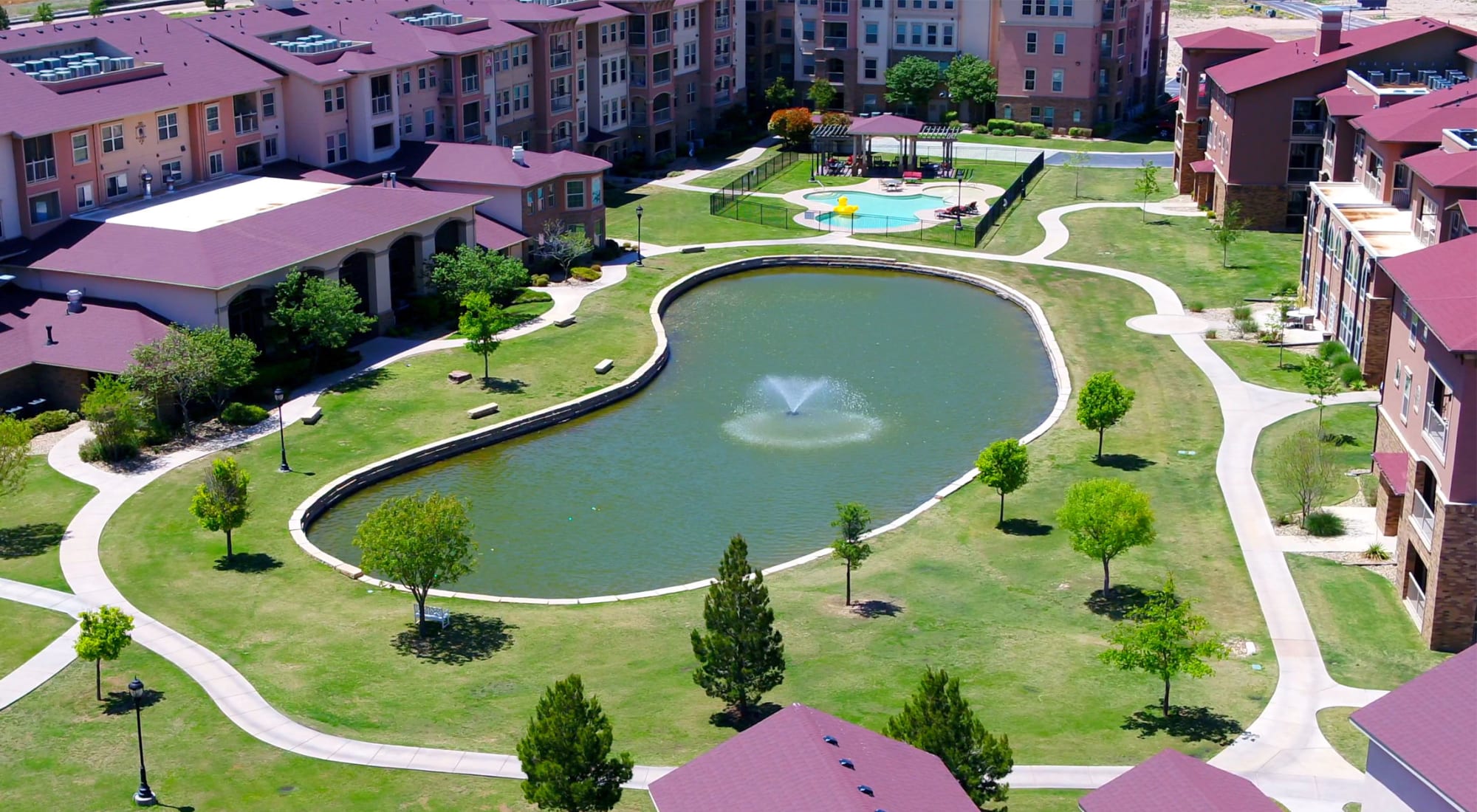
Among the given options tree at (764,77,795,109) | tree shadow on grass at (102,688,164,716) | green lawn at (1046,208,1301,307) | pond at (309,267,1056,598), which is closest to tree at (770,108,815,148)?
tree at (764,77,795,109)

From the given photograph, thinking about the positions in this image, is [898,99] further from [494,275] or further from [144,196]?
[144,196]

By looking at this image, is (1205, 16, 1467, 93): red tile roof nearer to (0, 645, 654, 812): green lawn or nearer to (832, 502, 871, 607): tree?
(832, 502, 871, 607): tree

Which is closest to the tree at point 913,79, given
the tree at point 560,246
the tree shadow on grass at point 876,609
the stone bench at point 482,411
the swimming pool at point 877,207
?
the swimming pool at point 877,207

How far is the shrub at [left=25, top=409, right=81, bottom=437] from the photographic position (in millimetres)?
65812

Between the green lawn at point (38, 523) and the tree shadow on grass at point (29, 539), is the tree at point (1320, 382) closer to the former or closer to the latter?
the green lawn at point (38, 523)

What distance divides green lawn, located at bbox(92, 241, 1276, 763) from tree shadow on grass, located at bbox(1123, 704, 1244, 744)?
0.10m

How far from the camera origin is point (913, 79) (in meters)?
131

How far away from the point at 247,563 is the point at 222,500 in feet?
7.28

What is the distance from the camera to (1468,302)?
49.4 meters

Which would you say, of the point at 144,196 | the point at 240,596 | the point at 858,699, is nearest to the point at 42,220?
the point at 144,196

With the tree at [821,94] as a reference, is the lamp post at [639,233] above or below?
below

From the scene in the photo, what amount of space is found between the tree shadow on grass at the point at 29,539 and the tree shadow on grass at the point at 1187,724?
114 ft

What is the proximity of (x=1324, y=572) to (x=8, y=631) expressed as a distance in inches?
1555

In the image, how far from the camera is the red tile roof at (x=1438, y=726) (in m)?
32.5
